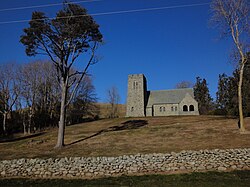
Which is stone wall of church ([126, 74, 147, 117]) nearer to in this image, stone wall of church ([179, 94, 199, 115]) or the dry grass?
stone wall of church ([179, 94, 199, 115])

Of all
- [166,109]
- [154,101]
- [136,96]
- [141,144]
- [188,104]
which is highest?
[136,96]

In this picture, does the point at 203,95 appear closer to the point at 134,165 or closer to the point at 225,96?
the point at 225,96

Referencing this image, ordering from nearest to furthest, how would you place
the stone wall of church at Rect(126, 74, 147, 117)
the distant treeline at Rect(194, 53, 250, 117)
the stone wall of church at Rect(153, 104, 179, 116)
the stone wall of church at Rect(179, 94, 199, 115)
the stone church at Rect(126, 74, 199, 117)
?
1. the distant treeline at Rect(194, 53, 250, 117)
2. the stone wall of church at Rect(179, 94, 199, 115)
3. the stone church at Rect(126, 74, 199, 117)
4. the stone wall of church at Rect(153, 104, 179, 116)
5. the stone wall of church at Rect(126, 74, 147, 117)

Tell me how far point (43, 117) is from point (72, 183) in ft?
97.9

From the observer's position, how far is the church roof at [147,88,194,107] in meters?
45.7

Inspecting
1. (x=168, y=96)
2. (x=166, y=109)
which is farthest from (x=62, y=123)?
(x=168, y=96)

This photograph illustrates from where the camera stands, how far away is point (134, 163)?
35.1 ft

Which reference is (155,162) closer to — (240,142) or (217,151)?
(217,151)

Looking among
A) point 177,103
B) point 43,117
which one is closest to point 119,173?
point 43,117

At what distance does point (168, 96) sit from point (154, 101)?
11.5ft

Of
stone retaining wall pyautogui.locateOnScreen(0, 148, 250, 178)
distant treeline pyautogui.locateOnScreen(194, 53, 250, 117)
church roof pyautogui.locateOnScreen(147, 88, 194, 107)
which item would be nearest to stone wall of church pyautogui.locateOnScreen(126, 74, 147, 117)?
church roof pyautogui.locateOnScreen(147, 88, 194, 107)

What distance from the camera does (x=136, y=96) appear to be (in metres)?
46.1

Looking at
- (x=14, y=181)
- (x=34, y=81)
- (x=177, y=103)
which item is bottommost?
(x=14, y=181)

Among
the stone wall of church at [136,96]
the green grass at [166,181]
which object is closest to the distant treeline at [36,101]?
the stone wall of church at [136,96]
